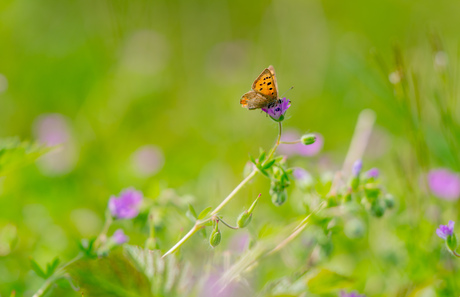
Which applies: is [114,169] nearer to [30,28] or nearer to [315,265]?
[315,265]

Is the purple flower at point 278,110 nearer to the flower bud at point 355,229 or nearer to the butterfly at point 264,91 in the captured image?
the butterfly at point 264,91

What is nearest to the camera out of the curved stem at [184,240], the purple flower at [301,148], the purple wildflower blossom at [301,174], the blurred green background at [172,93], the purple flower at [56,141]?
the curved stem at [184,240]

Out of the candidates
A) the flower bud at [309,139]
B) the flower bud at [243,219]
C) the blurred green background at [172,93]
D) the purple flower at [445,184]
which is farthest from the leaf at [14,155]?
the purple flower at [445,184]

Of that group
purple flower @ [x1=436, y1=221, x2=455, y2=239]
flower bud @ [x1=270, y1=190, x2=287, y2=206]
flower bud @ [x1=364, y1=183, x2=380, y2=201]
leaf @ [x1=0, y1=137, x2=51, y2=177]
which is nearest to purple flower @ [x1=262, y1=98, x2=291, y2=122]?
flower bud @ [x1=270, y1=190, x2=287, y2=206]

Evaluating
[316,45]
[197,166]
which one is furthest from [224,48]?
[197,166]

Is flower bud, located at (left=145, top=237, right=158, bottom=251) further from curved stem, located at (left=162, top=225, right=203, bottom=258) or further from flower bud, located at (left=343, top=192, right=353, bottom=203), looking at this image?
flower bud, located at (left=343, top=192, right=353, bottom=203)

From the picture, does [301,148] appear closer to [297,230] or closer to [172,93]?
[297,230]

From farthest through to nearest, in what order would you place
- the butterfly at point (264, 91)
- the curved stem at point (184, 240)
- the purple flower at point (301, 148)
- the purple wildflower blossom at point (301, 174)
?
the purple flower at point (301, 148) < the purple wildflower blossom at point (301, 174) < the butterfly at point (264, 91) < the curved stem at point (184, 240)
